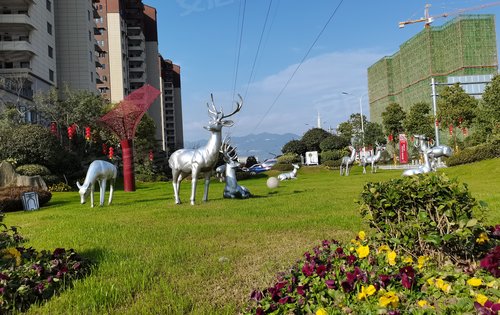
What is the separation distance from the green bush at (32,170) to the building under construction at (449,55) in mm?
67547

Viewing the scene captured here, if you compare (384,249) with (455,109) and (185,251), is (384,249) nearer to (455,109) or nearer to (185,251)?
(185,251)

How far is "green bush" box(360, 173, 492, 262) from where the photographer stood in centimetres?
364

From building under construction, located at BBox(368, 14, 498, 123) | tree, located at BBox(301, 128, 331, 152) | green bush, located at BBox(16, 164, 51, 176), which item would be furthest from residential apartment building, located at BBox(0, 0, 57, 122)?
building under construction, located at BBox(368, 14, 498, 123)

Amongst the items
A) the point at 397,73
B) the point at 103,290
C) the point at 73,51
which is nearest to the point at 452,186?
the point at 103,290

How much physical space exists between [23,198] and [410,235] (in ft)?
43.9

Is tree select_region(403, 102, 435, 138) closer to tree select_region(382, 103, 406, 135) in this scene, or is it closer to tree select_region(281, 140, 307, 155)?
tree select_region(382, 103, 406, 135)

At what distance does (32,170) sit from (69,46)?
2843 centimetres

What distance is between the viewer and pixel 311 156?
57594 mm

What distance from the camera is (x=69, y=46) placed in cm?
4612

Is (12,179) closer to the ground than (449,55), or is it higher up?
closer to the ground

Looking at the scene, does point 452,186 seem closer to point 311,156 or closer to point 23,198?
point 23,198

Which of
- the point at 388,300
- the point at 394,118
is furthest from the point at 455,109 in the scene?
the point at 388,300

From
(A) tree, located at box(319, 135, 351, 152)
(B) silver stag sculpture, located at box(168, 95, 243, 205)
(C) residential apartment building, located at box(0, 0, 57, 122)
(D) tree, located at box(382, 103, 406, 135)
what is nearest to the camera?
(B) silver stag sculpture, located at box(168, 95, 243, 205)

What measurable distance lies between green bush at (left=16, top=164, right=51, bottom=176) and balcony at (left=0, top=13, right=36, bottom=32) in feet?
61.6
